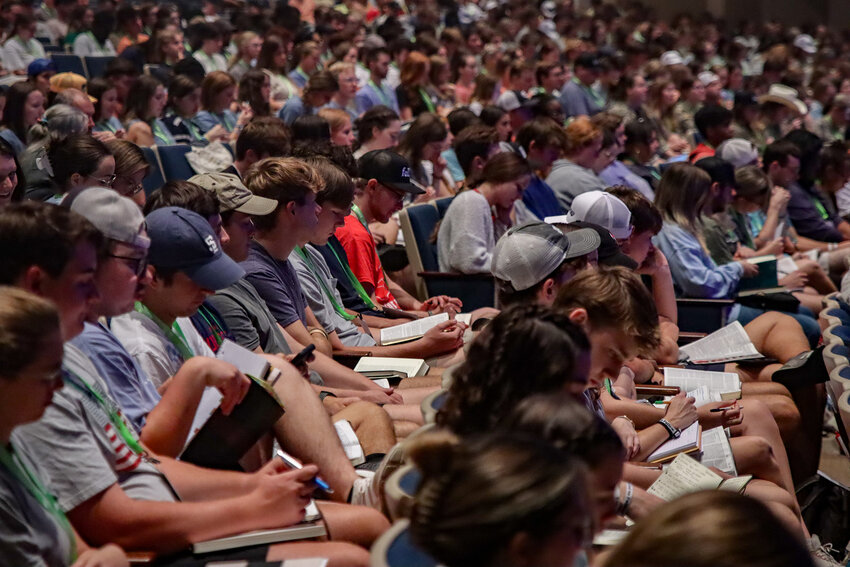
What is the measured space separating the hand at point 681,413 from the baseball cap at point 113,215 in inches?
67.8

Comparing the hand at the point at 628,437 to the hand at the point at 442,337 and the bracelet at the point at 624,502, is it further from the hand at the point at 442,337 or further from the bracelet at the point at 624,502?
the hand at the point at 442,337

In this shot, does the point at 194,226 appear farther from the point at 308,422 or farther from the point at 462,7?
the point at 462,7

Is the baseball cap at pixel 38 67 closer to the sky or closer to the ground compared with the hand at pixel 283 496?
closer to the ground

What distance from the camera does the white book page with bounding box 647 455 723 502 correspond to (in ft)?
9.43

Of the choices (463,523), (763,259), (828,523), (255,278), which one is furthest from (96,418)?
(763,259)

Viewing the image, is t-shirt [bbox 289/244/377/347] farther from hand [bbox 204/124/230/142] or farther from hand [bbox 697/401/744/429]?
hand [bbox 204/124/230/142]

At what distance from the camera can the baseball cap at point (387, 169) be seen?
4.83 m

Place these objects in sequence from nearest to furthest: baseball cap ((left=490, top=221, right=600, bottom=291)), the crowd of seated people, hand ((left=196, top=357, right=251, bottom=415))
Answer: the crowd of seated people < hand ((left=196, top=357, right=251, bottom=415)) < baseball cap ((left=490, top=221, right=600, bottom=291))

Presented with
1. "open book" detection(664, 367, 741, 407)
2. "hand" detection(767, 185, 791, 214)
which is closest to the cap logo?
"open book" detection(664, 367, 741, 407)

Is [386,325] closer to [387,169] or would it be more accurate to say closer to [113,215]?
[387,169]

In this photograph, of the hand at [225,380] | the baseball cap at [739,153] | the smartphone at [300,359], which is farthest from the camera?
the baseball cap at [739,153]

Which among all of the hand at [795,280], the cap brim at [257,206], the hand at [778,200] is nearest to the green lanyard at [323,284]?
the cap brim at [257,206]

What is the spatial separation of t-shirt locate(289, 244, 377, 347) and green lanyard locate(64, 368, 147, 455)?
176cm

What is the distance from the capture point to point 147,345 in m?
2.61
